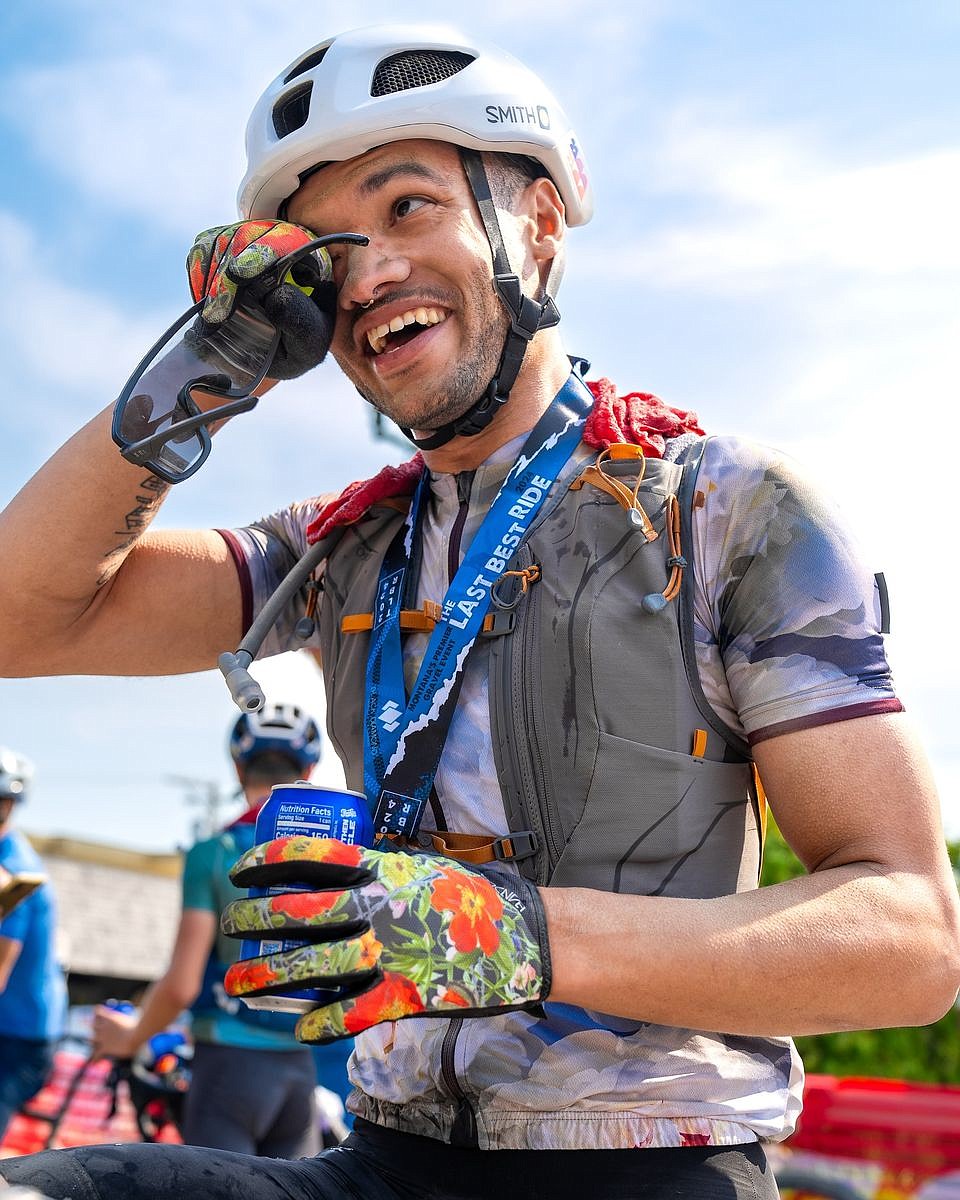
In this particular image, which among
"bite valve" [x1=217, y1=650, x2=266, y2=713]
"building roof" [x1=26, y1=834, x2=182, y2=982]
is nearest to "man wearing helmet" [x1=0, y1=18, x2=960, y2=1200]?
"bite valve" [x1=217, y1=650, x2=266, y2=713]

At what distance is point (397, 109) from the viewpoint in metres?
3.07

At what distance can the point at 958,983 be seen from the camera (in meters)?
2.26

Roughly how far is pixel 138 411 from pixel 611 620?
1.26 metres

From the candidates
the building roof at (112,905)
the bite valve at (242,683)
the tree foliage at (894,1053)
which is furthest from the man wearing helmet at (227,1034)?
the building roof at (112,905)

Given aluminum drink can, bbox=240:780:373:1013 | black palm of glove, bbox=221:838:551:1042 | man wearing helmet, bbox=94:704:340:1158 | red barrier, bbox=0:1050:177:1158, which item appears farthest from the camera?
red barrier, bbox=0:1050:177:1158

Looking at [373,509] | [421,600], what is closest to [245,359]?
[373,509]

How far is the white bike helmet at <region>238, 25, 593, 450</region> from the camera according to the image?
3.09m

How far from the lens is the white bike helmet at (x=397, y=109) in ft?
10.2

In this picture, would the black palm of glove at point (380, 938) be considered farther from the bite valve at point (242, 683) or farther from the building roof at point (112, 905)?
the building roof at point (112, 905)

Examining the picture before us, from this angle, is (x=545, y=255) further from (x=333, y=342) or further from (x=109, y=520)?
(x=109, y=520)

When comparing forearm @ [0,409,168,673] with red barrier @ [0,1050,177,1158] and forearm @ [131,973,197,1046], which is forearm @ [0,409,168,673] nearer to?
forearm @ [131,973,197,1046]

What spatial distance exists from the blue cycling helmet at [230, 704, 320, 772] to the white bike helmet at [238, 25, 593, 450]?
3.61 meters

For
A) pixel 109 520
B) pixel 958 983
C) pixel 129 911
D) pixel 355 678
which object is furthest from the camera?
pixel 129 911

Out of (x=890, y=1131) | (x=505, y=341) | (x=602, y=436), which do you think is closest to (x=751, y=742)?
(x=602, y=436)
